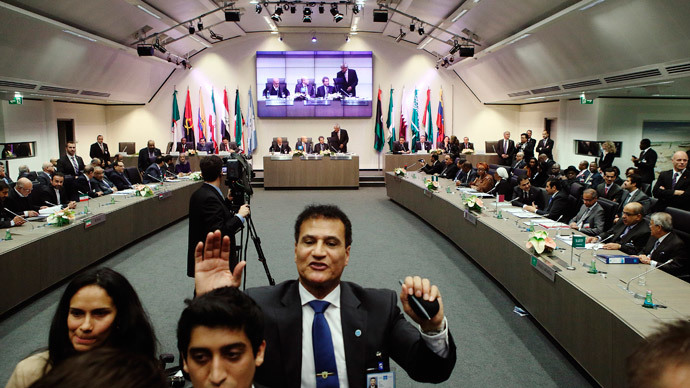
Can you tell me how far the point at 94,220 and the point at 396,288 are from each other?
3.74 m

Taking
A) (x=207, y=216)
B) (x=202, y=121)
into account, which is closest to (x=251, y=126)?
(x=202, y=121)

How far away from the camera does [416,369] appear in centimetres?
154

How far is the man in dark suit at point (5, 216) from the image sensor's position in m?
5.61

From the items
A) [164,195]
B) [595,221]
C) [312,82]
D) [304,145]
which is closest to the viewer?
[595,221]

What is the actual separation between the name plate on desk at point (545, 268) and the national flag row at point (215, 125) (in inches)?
516

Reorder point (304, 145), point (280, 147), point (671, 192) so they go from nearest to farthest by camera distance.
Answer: point (671, 192), point (280, 147), point (304, 145)

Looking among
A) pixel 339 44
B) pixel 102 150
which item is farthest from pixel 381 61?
pixel 102 150

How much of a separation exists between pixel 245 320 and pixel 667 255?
4.20m

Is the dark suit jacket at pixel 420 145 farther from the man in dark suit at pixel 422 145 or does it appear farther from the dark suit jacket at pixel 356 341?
the dark suit jacket at pixel 356 341

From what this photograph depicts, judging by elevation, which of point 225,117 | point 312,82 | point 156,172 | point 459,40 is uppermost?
point 459,40

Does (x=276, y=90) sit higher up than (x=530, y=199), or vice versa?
(x=276, y=90)

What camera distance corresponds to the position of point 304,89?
645 inches

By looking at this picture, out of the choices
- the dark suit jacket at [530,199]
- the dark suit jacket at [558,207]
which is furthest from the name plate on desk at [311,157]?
the dark suit jacket at [558,207]

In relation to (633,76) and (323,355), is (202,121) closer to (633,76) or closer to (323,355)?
(633,76)
